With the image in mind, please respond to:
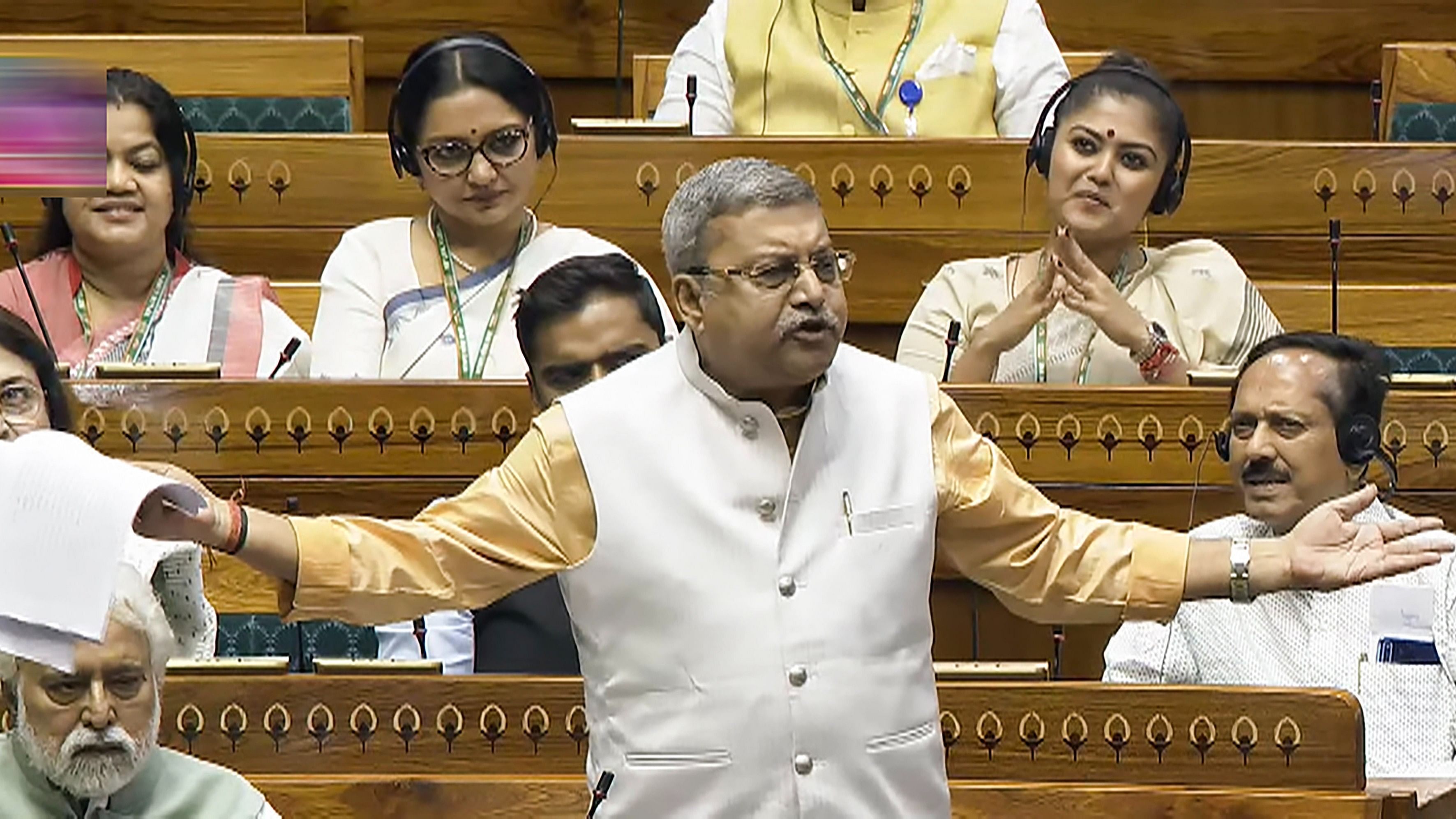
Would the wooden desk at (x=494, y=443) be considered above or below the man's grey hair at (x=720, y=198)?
below

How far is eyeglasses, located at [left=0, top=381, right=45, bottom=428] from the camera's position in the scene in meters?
2.27

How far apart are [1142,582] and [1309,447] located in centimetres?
63

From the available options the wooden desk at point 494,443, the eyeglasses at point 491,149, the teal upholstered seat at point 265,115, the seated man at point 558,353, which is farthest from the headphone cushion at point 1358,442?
the teal upholstered seat at point 265,115

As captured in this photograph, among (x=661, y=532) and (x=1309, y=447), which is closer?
(x=661, y=532)

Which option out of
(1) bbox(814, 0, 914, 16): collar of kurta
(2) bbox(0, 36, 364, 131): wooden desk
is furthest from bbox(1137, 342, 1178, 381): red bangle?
(2) bbox(0, 36, 364, 131): wooden desk

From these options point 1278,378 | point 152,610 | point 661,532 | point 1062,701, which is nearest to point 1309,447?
point 1278,378

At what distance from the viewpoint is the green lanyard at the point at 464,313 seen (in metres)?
2.77

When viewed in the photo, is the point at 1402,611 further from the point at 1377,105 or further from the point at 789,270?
the point at 1377,105

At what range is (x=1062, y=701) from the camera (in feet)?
7.25

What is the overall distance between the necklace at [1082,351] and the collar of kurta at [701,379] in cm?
95

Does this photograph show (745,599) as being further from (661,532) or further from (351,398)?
(351,398)

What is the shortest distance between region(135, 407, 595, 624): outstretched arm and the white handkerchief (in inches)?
58.1

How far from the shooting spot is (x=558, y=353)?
2.36m

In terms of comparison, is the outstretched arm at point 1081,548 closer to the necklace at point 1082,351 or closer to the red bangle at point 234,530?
the red bangle at point 234,530
